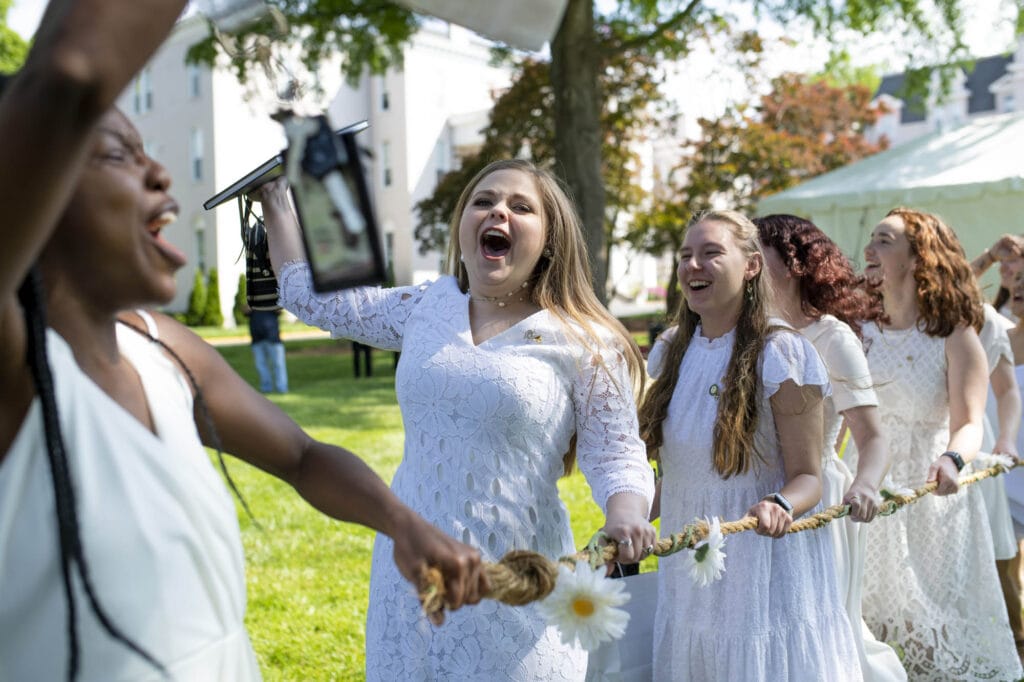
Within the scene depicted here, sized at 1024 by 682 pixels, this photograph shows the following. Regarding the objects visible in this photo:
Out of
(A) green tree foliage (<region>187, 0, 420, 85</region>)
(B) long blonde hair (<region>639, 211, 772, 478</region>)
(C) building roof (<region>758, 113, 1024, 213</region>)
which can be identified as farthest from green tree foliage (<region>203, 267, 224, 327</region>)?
(B) long blonde hair (<region>639, 211, 772, 478</region>)

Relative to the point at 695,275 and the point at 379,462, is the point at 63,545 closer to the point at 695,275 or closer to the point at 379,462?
the point at 695,275

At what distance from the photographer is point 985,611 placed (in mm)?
4785

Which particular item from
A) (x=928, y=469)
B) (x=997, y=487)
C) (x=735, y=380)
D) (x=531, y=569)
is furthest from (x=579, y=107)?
(x=531, y=569)

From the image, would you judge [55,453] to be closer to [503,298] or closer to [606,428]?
[606,428]

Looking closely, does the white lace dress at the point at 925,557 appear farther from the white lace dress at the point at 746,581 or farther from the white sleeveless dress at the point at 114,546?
the white sleeveless dress at the point at 114,546

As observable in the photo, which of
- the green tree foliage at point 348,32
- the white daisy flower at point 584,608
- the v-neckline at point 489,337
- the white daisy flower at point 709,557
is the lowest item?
the white daisy flower at point 709,557

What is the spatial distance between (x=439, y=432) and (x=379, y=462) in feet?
23.7

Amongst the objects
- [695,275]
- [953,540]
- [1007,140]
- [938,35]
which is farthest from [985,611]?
[938,35]

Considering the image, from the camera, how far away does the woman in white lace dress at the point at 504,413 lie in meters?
2.56

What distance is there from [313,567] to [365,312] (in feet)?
12.5

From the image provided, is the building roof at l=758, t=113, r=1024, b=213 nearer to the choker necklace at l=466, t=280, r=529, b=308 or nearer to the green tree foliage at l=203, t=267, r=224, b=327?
the choker necklace at l=466, t=280, r=529, b=308

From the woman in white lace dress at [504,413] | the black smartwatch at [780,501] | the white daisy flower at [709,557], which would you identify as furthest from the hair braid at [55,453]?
the black smartwatch at [780,501]

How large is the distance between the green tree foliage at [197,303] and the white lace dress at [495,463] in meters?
32.6

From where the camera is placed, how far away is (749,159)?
22516 millimetres
